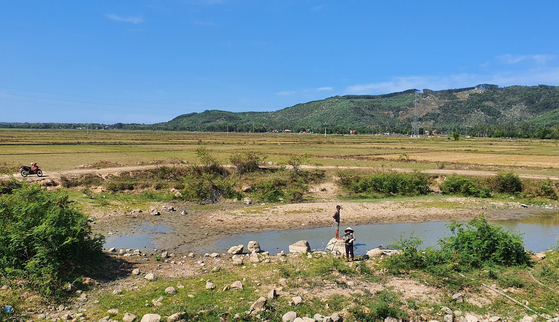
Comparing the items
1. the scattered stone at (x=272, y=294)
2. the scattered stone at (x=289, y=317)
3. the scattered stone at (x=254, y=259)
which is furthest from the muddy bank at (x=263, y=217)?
the scattered stone at (x=289, y=317)

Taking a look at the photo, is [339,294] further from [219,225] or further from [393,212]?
[393,212]

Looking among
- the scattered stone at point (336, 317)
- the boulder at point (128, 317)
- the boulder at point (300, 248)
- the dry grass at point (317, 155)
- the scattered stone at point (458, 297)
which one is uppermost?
the dry grass at point (317, 155)

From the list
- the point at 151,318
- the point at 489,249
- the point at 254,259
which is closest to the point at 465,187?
the point at 489,249

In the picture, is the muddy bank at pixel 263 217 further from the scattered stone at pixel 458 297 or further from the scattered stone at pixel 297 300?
the scattered stone at pixel 458 297

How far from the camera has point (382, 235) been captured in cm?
1898

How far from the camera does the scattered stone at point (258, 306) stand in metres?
8.95

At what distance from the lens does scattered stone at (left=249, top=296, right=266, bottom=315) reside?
8953 mm

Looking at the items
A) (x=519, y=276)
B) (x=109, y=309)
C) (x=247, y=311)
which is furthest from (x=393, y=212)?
(x=109, y=309)

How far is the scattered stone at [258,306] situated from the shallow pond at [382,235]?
6.73 metres

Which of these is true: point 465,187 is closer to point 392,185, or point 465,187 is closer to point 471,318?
point 392,185

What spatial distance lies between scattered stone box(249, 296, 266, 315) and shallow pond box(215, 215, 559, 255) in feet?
22.1

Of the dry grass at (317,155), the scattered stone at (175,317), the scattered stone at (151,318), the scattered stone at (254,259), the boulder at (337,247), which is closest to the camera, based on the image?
the scattered stone at (151,318)

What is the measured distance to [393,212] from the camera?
23578mm

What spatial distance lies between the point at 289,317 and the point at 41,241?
7286 mm
